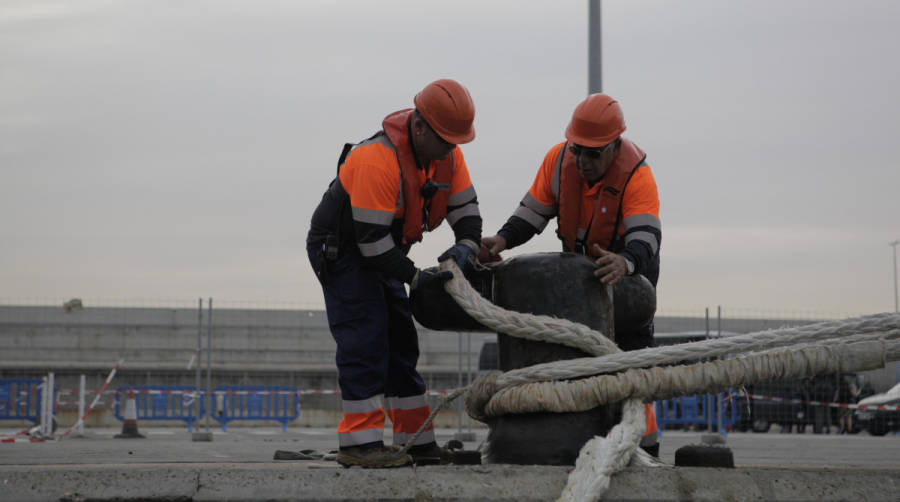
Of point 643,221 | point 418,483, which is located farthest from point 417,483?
point 643,221

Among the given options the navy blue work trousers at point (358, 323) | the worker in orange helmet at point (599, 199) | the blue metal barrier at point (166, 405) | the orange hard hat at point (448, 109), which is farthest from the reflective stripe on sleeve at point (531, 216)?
the blue metal barrier at point (166, 405)

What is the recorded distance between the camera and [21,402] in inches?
723

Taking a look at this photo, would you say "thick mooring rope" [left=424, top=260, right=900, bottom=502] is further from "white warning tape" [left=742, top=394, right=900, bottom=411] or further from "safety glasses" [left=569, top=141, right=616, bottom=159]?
"white warning tape" [left=742, top=394, right=900, bottom=411]

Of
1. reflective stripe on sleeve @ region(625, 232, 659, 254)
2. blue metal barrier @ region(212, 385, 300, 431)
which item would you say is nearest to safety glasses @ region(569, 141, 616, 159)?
reflective stripe on sleeve @ region(625, 232, 659, 254)

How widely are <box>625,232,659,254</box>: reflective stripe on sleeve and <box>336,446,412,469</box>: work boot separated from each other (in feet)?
4.29

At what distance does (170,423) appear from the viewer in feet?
75.3

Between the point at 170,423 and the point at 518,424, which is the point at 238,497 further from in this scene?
the point at 170,423

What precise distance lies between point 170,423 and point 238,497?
20.6 meters

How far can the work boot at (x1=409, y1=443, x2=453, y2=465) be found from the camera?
4.25 m

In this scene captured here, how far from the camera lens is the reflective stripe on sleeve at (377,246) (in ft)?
13.5

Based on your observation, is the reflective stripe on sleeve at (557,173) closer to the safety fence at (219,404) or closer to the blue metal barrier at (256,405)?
the safety fence at (219,404)

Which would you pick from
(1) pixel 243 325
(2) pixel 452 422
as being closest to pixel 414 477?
(2) pixel 452 422

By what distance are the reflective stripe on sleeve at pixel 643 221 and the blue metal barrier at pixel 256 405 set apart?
1621 cm

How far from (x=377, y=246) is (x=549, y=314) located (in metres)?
0.71
